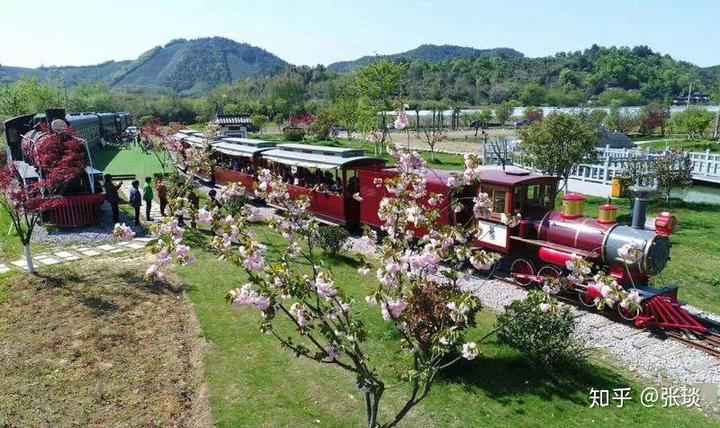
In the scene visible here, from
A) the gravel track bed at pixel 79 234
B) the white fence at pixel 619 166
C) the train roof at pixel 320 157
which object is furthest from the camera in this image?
the white fence at pixel 619 166

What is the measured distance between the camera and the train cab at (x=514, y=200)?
40.0 feet

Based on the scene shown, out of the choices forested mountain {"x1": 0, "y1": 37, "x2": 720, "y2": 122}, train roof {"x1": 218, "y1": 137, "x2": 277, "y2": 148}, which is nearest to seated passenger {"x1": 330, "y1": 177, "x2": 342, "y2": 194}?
train roof {"x1": 218, "y1": 137, "x2": 277, "y2": 148}

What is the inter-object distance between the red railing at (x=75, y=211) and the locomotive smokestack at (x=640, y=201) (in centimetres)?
1633

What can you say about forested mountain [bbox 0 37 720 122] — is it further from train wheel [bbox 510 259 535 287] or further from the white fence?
train wheel [bbox 510 259 535 287]

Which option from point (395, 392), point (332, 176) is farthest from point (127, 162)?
point (395, 392)

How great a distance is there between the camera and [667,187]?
21.7 meters

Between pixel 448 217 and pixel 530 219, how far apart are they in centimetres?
225

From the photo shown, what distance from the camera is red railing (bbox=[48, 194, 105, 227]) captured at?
56.7 feet

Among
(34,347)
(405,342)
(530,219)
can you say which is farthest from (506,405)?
(34,347)

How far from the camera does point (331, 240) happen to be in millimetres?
14695

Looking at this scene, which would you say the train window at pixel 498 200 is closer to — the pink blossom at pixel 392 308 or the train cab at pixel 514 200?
the train cab at pixel 514 200

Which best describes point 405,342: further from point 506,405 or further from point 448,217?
point 448,217

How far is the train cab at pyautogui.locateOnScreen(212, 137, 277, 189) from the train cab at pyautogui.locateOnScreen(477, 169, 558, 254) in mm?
11796

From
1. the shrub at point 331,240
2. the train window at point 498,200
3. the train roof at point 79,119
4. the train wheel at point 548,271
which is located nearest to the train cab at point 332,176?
the shrub at point 331,240
